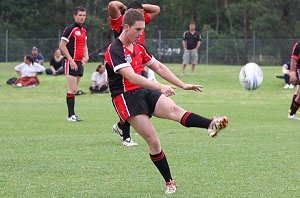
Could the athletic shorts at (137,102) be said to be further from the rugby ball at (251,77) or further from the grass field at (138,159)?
the rugby ball at (251,77)

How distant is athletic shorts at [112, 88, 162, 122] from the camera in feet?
23.9

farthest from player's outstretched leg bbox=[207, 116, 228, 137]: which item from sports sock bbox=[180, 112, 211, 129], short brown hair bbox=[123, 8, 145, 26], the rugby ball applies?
the rugby ball

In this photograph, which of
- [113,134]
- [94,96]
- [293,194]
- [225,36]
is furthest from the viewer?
[225,36]

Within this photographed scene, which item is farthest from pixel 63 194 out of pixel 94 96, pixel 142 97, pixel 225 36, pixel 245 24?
pixel 245 24

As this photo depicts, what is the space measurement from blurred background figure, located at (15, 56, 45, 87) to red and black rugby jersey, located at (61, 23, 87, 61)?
12022 mm

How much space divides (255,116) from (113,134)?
18.3 ft

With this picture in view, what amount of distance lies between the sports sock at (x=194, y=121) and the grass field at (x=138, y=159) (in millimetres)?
693

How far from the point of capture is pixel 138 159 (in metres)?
9.49

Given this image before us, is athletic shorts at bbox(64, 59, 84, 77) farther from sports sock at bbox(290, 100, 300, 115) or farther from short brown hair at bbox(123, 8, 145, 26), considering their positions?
short brown hair at bbox(123, 8, 145, 26)

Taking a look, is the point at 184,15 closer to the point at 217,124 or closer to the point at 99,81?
the point at 99,81

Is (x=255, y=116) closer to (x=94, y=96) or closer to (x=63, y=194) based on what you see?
(x=94, y=96)

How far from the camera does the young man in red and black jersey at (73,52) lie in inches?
594

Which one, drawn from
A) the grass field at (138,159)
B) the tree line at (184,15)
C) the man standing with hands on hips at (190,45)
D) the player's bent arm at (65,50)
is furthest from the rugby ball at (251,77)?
the tree line at (184,15)

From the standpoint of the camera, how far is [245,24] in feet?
206
